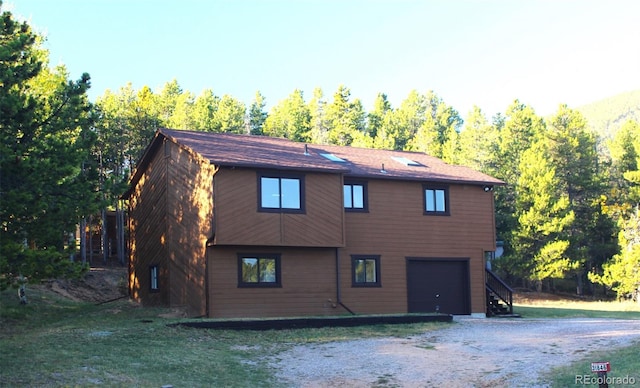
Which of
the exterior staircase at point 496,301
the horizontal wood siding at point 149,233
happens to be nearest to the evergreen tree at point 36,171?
the horizontal wood siding at point 149,233

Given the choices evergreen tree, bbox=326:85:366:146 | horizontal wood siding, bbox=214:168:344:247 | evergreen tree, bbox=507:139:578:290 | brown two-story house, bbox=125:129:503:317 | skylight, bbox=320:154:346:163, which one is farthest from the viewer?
evergreen tree, bbox=326:85:366:146

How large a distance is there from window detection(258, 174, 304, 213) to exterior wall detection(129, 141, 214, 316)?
5.37 ft

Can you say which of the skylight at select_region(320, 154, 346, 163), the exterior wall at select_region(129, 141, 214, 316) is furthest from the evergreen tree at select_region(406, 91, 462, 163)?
the exterior wall at select_region(129, 141, 214, 316)

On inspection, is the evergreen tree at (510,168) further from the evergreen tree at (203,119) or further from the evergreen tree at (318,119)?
the evergreen tree at (203,119)

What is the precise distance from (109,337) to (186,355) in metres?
2.45

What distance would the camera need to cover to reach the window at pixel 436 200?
26672 mm

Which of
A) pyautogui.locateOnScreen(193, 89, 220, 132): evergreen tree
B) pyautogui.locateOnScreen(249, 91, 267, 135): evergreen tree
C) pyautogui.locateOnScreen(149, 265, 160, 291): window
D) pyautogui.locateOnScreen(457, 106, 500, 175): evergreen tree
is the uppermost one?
pyautogui.locateOnScreen(249, 91, 267, 135): evergreen tree

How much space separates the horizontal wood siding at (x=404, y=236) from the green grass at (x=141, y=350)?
388cm

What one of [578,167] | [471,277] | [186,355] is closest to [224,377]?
[186,355]

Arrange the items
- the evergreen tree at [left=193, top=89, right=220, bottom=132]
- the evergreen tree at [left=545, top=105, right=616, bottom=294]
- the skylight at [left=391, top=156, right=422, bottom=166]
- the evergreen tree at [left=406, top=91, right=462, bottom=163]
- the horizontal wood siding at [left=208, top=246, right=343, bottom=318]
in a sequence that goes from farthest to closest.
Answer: the evergreen tree at [left=406, top=91, right=462, bottom=163] < the evergreen tree at [left=193, top=89, right=220, bottom=132] < the evergreen tree at [left=545, top=105, right=616, bottom=294] < the skylight at [left=391, top=156, right=422, bottom=166] < the horizontal wood siding at [left=208, top=246, right=343, bottom=318]

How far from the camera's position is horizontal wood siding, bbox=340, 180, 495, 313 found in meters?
25.1

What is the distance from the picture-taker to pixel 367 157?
93.1 feet

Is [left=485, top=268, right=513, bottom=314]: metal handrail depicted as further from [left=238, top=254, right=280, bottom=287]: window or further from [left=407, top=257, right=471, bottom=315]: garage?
[left=238, top=254, right=280, bottom=287]: window

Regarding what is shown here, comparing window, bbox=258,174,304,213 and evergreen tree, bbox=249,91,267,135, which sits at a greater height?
evergreen tree, bbox=249,91,267,135
